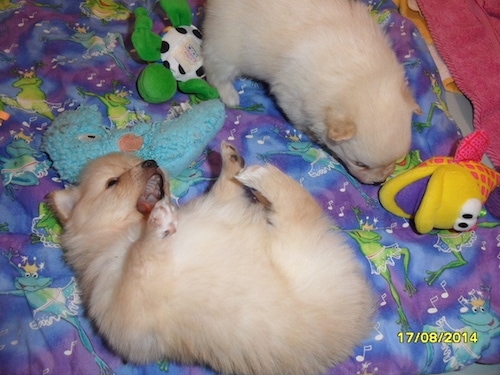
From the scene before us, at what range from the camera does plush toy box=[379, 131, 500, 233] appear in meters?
2.39

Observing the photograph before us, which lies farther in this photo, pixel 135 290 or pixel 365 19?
pixel 365 19

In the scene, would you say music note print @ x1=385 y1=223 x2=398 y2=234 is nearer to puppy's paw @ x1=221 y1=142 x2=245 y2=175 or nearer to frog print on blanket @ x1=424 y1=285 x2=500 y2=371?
frog print on blanket @ x1=424 y1=285 x2=500 y2=371

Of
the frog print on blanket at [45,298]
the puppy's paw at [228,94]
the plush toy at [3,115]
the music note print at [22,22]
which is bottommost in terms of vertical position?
the frog print on blanket at [45,298]

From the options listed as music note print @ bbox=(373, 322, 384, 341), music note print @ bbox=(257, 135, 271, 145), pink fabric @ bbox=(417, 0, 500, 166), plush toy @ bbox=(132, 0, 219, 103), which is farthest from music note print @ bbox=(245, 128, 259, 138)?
pink fabric @ bbox=(417, 0, 500, 166)

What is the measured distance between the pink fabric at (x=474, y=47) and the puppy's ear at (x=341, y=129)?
1368 millimetres

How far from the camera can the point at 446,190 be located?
7.78ft

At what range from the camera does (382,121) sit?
247 centimetres

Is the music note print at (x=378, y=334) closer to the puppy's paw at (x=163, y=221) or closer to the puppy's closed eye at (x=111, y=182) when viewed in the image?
the puppy's paw at (x=163, y=221)

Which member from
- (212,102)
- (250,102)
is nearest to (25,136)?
(212,102)

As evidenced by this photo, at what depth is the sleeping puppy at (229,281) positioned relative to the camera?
1846 mm

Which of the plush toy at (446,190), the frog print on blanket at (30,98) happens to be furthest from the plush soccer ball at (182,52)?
the plush toy at (446,190)

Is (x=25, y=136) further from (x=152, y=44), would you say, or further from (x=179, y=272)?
(x=179, y=272)

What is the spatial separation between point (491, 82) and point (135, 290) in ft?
9.84

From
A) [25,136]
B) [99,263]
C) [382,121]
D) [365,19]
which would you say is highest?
[365,19]
